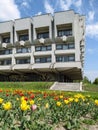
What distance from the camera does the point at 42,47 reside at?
172 ft

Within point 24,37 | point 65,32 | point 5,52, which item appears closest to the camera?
point 65,32

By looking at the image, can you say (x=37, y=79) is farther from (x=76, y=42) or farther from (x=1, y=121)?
(x=1, y=121)

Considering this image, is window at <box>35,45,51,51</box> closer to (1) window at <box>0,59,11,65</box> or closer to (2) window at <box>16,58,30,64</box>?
(2) window at <box>16,58,30,64</box>

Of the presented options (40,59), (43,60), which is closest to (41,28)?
(40,59)

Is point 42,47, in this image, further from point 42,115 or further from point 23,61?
point 42,115

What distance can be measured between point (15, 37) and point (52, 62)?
1125cm

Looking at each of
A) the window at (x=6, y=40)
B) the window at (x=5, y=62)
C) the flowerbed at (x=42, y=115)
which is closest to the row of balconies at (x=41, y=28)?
the window at (x=6, y=40)

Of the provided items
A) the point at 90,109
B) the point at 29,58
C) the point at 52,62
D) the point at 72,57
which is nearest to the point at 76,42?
the point at 72,57

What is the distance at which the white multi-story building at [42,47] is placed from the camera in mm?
48562

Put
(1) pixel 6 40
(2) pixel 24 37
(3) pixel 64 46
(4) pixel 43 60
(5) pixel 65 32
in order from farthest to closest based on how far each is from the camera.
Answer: (1) pixel 6 40
(2) pixel 24 37
(4) pixel 43 60
(5) pixel 65 32
(3) pixel 64 46

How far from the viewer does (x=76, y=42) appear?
48406mm

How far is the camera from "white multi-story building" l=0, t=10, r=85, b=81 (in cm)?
4856

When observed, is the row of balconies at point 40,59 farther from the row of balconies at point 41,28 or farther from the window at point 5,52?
the row of balconies at point 41,28

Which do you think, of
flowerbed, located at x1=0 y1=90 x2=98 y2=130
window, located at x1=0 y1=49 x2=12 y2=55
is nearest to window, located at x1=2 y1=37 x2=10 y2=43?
window, located at x1=0 y1=49 x2=12 y2=55
